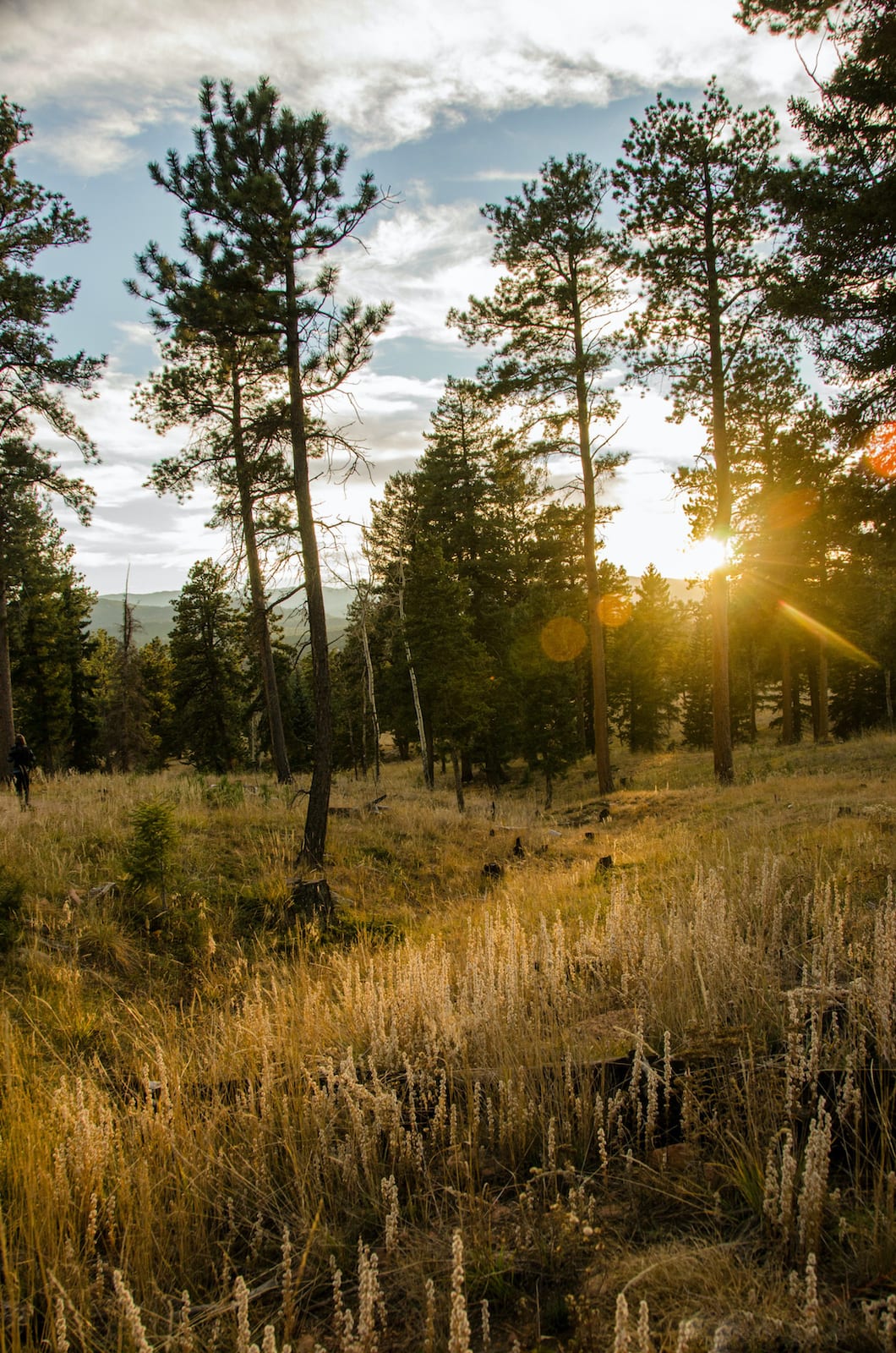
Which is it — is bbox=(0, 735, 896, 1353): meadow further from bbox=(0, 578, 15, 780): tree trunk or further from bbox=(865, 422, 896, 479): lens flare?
bbox=(0, 578, 15, 780): tree trunk

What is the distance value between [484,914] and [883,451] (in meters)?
12.3

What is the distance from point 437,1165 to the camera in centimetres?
299

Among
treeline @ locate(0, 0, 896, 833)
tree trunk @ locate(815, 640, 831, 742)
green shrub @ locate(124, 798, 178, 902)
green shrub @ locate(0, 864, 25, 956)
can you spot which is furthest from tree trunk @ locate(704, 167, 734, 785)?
green shrub @ locate(0, 864, 25, 956)

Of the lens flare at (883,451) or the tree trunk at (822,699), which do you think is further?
the tree trunk at (822,699)

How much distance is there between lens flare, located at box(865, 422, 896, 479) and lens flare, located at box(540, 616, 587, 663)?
19.7 m

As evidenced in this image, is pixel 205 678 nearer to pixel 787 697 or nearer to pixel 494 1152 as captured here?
pixel 787 697

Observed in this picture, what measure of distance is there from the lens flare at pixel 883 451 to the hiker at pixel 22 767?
17.1 meters

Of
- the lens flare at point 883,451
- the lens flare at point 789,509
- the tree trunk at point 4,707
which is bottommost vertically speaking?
the tree trunk at point 4,707

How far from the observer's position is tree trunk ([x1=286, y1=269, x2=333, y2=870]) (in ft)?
35.6

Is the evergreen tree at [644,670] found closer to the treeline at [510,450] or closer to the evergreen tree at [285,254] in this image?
the treeline at [510,450]

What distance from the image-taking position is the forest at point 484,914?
7.46 feet

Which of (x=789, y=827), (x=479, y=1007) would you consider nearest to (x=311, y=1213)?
(x=479, y=1007)

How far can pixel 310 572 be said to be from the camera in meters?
10.8

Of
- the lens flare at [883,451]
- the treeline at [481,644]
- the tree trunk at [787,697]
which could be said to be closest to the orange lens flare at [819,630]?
the treeline at [481,644]
